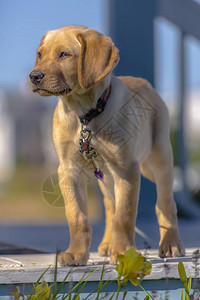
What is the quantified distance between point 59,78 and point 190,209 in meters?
3.99

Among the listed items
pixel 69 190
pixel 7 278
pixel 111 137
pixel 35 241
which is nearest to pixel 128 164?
pixel 111 137

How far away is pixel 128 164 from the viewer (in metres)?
2.68

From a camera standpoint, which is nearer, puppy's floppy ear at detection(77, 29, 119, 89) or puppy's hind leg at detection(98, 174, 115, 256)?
puppy's floppy ear at detection(77, 29, 119, 89)

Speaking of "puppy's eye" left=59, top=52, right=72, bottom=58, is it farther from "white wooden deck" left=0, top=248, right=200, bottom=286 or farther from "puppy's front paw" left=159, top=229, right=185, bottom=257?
"puppy's front paw" left=159, top=229, right=185, bottom=257

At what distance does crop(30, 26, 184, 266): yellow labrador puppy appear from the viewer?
2447mm

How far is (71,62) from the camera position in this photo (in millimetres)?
2473

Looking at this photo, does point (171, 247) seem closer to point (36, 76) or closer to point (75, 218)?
point (75, 218)

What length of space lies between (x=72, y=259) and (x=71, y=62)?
98 cm

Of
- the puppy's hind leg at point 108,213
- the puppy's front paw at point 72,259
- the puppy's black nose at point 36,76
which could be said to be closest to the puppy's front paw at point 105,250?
the puppy's hind leg at point 108,213

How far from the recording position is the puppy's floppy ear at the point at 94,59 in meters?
2.43

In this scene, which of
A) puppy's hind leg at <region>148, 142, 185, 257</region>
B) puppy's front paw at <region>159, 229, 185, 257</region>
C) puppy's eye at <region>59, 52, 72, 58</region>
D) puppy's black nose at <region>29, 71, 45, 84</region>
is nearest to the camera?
puppy's black nose at <region>29, 71, 45, 84</region>

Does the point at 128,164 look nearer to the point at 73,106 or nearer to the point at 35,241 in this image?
the point at 73,106

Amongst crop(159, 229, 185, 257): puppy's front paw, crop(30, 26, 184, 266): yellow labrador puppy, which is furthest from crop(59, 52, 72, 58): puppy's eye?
crop(159, 229, 185, 257): puppy's front paw

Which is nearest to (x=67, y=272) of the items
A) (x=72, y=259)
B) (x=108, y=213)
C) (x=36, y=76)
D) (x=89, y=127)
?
(x=72, y=259)
